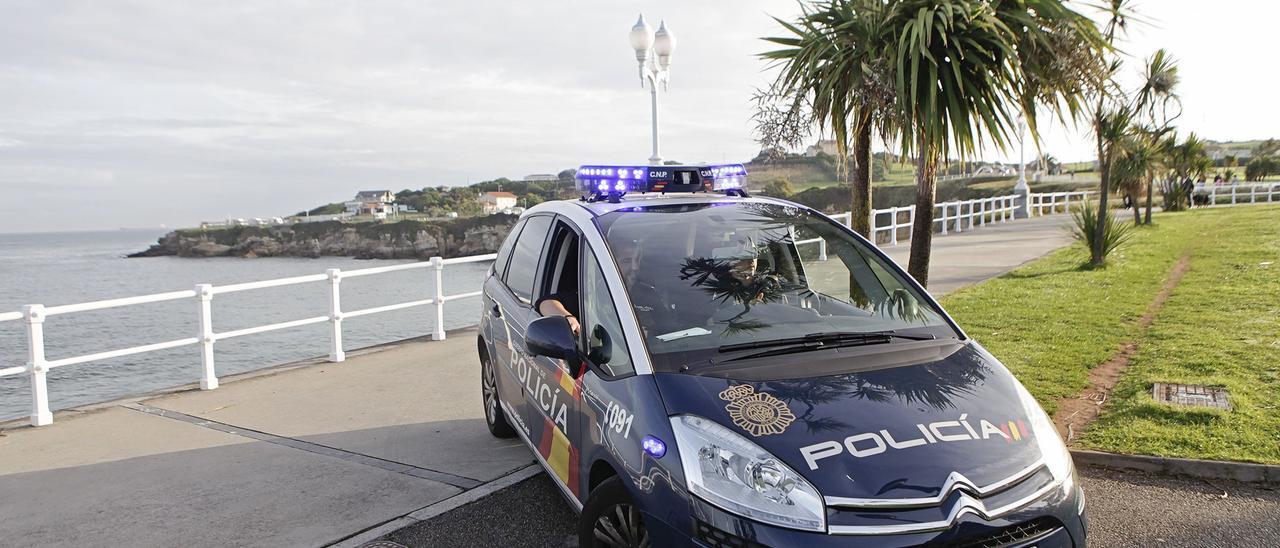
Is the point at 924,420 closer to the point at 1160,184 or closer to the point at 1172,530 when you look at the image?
the point at 1172,530

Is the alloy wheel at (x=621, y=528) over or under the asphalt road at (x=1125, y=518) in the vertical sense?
over

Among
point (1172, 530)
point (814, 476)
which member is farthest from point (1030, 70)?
point (814, 476)

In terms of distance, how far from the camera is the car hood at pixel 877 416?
2660 mm

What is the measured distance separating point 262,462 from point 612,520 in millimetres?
3332

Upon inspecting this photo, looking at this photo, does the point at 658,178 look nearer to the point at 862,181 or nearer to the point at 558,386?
the point at 558,386

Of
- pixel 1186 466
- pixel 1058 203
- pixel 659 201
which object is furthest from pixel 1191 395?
pixel 1058 203

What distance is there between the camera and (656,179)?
5.06 m

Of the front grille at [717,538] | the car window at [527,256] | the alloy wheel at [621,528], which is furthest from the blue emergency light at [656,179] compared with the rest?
the front grille at [717,538]

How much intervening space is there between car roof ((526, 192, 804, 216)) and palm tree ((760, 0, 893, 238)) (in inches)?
88.2

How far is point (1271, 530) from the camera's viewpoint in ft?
Answer: 12.8

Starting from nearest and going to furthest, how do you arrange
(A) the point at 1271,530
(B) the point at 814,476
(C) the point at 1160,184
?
1. (B) the point at 814,476
2. (A) the point at 1271,530
3. (C) the point at 1160,184

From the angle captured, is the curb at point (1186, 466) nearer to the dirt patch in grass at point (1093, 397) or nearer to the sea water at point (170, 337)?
the dirt patch in grass at point (1093, 397)

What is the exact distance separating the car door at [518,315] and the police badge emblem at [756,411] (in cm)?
170

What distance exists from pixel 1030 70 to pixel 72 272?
219ft
